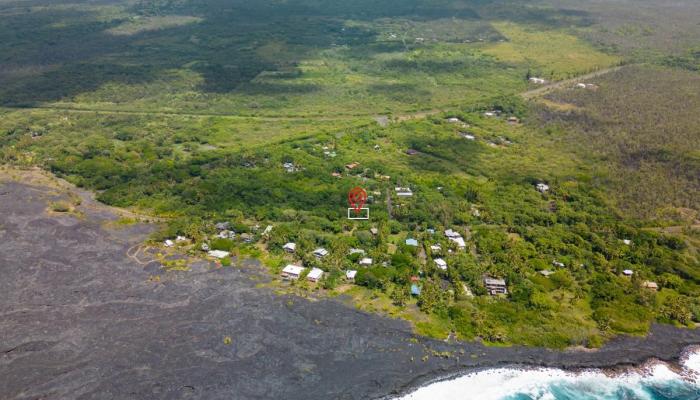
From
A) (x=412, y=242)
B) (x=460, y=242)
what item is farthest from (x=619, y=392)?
(x=412, y=242)

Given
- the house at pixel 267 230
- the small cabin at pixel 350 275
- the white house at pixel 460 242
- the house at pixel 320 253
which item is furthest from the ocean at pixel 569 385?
the house at pixel 267 230

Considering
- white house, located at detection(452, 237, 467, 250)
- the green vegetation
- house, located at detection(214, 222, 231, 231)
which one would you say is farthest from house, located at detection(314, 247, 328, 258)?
white house, located at detection(452, 237, 467, 250)

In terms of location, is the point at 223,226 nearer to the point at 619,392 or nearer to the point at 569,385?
the point at 569,385

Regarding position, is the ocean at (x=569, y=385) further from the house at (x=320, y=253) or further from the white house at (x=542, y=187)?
the white house at (x=542, y=187)

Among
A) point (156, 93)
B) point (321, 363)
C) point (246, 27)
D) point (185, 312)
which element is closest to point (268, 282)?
point (185, 312)

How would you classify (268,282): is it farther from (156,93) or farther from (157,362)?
(156,93)
